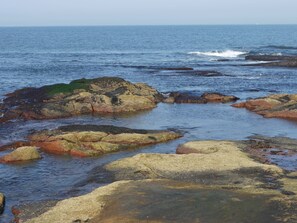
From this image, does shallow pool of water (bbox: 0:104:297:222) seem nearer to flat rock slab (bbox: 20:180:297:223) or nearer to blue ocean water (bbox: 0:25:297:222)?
blue ocean water (bbox: 0:25:297:222)

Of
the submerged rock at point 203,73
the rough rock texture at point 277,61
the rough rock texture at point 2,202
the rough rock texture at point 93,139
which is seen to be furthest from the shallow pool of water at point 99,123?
the rough rock texture at point 277,61

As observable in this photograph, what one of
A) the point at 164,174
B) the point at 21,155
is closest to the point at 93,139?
the point at 21,155

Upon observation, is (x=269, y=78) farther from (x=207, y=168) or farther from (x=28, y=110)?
(x=207, y=168)

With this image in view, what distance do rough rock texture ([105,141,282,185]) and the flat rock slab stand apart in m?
2.28

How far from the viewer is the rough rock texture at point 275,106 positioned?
149 ft

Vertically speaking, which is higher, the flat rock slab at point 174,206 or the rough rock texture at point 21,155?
the flat rock slab at point 174,206

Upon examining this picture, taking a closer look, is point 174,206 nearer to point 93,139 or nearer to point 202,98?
point 93,139

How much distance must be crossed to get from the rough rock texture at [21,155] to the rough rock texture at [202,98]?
79.7 feet

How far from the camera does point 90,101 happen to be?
50062mm

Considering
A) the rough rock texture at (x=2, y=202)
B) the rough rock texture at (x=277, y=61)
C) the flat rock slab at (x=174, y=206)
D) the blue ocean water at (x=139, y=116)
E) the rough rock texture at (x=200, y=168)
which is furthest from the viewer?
the rough rock texture at (x=277, y=61)

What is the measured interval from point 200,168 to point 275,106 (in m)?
22.5

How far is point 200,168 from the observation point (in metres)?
28.0

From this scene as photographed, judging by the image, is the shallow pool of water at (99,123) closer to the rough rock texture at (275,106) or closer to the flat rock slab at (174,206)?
the rough rock texture at (275,106)

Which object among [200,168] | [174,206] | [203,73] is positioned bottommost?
[203,73]
